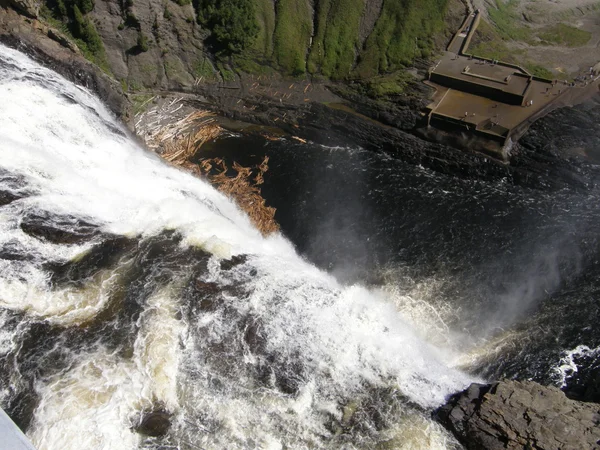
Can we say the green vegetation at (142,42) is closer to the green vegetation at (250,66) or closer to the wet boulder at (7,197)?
the green vegetation at (250,66)

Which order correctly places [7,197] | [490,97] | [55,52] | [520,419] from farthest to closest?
[490,97], [55,52], [7,197], [520,419]

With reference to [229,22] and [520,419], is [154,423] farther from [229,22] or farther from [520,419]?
[229,22]

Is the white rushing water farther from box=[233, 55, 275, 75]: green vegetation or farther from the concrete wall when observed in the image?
the concrete wall

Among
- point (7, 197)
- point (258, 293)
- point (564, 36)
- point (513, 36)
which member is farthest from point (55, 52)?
point (564, 36)

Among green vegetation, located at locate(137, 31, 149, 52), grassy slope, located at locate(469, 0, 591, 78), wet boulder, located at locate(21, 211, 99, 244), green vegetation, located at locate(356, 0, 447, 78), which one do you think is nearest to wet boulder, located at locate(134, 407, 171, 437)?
wet boulder, located at locate(21, 211, 99, 244)

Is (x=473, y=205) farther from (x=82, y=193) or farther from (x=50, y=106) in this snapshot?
(x=50, y=106)

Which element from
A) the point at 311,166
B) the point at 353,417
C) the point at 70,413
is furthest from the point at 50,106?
the point at 353,417
